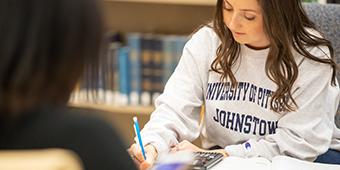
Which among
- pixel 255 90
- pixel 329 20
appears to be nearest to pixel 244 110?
pixel 255 90

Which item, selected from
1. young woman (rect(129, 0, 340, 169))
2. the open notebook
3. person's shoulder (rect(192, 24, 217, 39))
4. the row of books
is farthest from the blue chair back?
the row of books

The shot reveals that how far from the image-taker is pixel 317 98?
1.55 meters

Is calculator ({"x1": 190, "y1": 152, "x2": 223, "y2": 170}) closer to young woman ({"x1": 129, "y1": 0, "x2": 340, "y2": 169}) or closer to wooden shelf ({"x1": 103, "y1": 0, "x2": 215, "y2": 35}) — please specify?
young woman ({"x1": 129, "y1": 0, "x2": 340, "y2": 169})

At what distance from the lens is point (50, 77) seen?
0.76 m

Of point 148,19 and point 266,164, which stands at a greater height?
point 148,19

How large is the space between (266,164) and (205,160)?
0.14 meters

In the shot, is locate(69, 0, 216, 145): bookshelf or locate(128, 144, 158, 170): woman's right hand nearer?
locate(128, 144, 158, 170): woman's right hand

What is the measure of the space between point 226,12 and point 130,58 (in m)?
1.11

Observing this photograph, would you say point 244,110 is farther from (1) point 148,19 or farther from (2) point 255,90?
(1) point 148,19

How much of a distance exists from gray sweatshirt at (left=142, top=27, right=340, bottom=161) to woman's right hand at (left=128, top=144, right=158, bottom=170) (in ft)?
0.07

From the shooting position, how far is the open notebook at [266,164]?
53.5 inches

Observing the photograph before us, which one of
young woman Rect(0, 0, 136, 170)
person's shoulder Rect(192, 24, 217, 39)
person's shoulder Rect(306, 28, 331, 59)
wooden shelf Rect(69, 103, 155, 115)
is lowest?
wooden shelf Rect(69, 103, 155, 115)

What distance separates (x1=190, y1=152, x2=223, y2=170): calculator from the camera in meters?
1.33

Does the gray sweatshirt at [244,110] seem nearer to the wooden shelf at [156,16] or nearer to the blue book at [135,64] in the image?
the blue book at [135,64]
